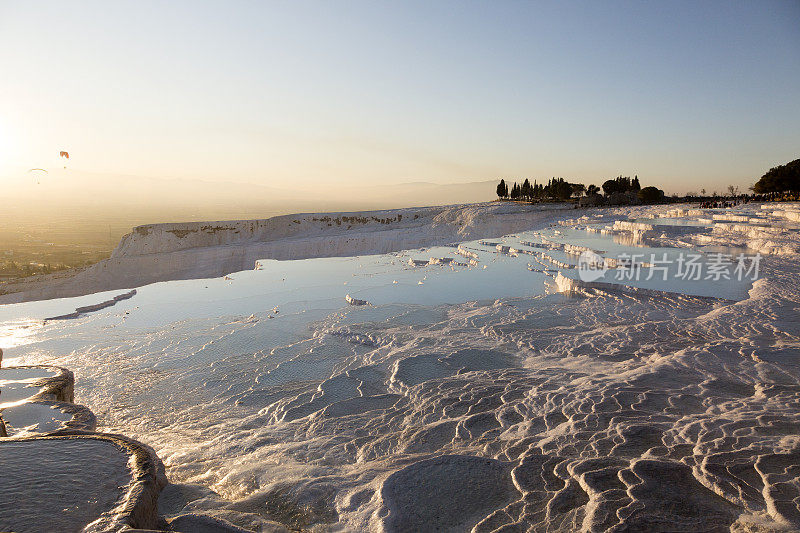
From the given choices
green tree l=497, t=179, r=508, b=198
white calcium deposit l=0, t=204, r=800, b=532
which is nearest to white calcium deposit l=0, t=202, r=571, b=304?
white calcium deposit l=0, t=204, r=800, b=532

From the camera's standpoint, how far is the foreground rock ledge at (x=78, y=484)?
115 inches

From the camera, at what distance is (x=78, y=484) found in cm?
331

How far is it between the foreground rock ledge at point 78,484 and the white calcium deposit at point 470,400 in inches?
26.6

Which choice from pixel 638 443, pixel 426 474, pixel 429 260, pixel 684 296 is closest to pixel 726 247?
pixel 684 296

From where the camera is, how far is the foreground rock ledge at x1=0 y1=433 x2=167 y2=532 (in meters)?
2.92

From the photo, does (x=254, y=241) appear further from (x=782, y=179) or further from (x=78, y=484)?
(x=782, y=179)

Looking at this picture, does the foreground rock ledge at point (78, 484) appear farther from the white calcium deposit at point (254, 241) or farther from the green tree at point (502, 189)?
the green tree at point (502, 189)

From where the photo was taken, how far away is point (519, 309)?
1114cm

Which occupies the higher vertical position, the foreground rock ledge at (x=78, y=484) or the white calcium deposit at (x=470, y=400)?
the foreground rock ledge at (x=78, y=484)

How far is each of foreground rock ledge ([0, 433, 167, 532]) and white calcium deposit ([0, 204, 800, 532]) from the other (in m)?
0.68

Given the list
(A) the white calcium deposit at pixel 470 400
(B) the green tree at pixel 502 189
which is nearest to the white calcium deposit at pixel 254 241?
(A) the white calcium deposit at pixel 470 400

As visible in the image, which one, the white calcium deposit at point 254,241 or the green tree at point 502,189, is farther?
the green tree at point 502,189

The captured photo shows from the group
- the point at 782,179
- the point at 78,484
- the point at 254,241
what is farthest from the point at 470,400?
the point at 782,179

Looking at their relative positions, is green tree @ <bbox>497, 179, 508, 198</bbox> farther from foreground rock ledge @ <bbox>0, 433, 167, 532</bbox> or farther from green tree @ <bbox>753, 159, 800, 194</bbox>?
foreground rock ledge @ <bbox>0, 433, 167, 532</bbox>
